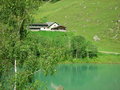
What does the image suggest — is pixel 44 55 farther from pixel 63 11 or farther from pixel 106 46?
pixel 63 11

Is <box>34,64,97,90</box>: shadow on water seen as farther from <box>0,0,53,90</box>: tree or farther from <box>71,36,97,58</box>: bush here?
<box>0,0,53,90</box>: tree

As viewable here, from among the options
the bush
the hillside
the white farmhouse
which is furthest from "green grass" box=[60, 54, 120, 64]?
the white farmhouse

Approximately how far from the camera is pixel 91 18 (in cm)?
14162

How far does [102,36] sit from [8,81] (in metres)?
109

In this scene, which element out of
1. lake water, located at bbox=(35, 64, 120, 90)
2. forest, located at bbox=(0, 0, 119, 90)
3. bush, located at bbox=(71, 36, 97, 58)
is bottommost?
lake water, located at bbox=(35, 64, 120, 90)

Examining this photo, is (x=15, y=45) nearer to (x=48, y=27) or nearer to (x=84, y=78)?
(x=84, y=78)

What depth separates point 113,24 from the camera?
132m

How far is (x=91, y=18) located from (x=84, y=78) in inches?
2903

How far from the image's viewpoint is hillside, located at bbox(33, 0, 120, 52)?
12234 cm

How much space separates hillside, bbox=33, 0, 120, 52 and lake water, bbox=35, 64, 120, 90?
2822 centimetres

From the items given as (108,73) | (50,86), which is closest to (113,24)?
(108,73)

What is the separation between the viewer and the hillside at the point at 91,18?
122338 millimetres

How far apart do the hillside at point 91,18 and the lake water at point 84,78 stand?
2822 cm

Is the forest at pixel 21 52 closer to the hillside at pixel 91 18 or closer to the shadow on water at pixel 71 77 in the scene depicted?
the shadow on water at pixel 71 77
